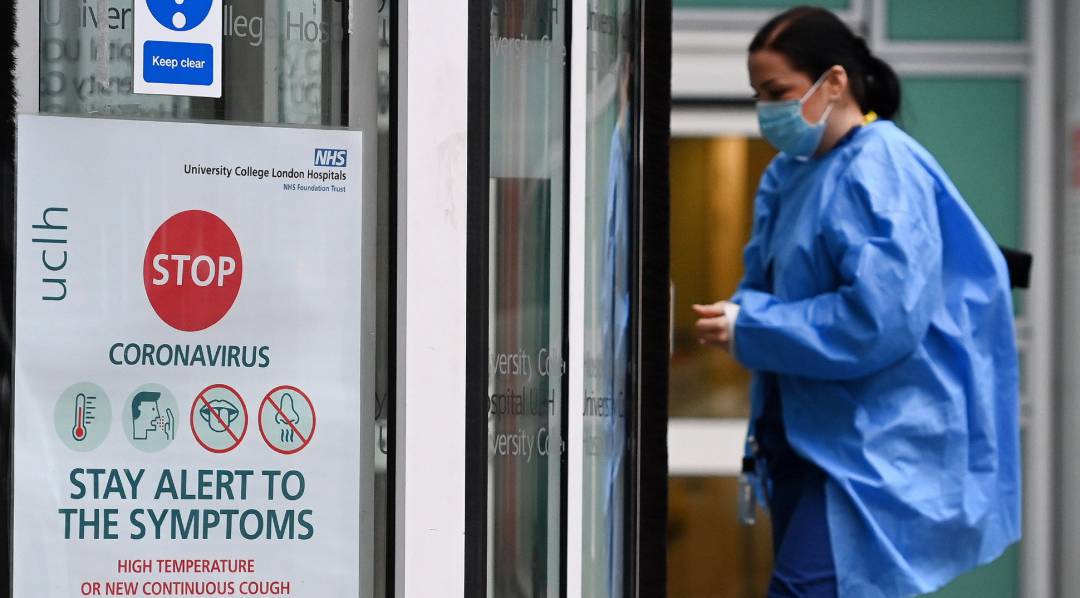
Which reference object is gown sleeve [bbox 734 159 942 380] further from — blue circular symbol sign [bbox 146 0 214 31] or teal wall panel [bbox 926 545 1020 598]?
teal wall panel [bbox 926 545 1020 598]

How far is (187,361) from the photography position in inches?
53.7

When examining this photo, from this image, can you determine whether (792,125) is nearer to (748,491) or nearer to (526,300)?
(748,491)

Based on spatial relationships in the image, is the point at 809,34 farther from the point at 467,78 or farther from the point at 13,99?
the point at 13,99

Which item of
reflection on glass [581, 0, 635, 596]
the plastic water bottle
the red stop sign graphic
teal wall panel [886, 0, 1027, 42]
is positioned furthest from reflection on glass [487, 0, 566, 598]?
teal wall panel [886, 0, 1027, 42]

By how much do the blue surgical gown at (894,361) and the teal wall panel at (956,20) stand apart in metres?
1.87

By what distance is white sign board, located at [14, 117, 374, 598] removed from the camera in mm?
1338

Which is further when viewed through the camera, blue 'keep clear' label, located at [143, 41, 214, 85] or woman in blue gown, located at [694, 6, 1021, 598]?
woman in blue gown, located at [694, 6, 1021, 598]

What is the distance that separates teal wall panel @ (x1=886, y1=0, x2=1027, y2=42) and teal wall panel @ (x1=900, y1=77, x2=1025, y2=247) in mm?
133

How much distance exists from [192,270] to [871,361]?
1498 millimetres

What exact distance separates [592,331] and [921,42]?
335 centimetres

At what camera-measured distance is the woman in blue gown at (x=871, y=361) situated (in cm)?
257

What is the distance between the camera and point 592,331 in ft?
4.91

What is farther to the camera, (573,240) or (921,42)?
(921,42)

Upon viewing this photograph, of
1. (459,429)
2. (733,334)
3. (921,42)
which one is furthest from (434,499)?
(921,42)
